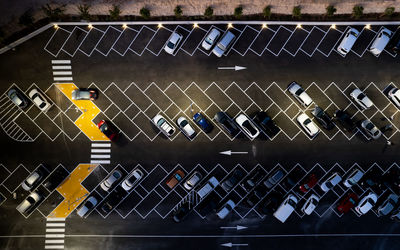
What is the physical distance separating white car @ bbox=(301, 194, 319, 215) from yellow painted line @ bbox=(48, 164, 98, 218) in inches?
882

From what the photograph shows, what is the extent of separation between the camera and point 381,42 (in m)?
29.2

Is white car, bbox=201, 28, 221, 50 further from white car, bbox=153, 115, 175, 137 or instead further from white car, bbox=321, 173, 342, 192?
white car, bbox=321, 173, 342, 192

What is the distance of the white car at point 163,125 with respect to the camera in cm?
2978

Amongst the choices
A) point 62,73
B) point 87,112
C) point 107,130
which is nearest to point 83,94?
point 87,112

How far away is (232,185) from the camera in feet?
96.9

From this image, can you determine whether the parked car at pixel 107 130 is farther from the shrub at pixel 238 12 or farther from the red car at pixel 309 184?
the red car at pixel 309 184

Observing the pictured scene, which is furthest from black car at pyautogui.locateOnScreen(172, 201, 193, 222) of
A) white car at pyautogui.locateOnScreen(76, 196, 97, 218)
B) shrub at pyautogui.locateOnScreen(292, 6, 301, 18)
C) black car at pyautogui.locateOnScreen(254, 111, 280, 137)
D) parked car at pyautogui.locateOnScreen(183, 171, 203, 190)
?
shrub at pyautogui.locateOnScreen(292, 6, 301, 18)

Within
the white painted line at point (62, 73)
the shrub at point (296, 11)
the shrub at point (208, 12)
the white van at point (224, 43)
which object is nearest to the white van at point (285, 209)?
the white van at point (224, 43)

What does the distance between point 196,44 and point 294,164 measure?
1641 centimetres

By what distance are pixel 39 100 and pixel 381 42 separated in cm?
3567

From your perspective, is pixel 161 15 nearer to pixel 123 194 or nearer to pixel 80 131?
pixel 80 131

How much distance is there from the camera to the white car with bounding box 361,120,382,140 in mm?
29359

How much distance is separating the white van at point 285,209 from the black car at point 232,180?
5.10m

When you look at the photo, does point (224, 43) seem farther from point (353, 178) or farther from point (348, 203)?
point (348, 203)
